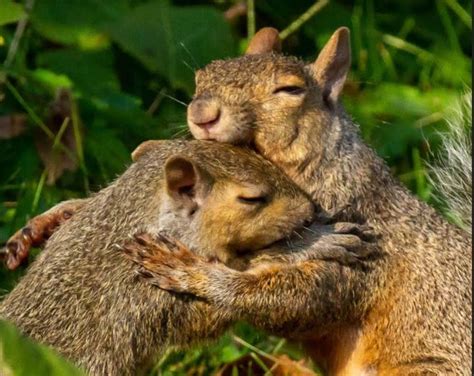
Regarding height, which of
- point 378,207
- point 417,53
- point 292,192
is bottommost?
point 417,53

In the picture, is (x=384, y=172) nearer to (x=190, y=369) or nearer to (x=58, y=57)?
(x=190, y=369)

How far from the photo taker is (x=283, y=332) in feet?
15.5

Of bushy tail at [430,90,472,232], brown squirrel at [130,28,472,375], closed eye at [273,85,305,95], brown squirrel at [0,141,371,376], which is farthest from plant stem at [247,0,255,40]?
brown squirrel at [0,141,371,376]

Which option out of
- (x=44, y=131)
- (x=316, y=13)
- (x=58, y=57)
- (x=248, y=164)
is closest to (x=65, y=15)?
(x=58, y=57)

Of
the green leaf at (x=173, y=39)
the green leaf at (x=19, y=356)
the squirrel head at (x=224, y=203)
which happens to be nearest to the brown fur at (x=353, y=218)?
the squirrel head at (x=224, y=203)

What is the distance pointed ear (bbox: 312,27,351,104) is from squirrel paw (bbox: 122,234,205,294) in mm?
755

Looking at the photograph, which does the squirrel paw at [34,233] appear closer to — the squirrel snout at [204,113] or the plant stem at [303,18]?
the squirrel snout at [204,113]

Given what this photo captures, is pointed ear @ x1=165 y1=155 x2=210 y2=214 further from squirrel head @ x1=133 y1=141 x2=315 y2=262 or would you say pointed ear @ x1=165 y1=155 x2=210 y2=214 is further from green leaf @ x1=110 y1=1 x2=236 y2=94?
green leaf @ x1=110 y1=1 x2=236 y2=94

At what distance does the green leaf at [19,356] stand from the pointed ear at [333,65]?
2.02 m

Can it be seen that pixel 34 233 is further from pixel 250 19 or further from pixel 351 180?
pixel 250 19

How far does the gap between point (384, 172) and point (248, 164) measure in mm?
718

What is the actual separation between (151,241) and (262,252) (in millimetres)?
345

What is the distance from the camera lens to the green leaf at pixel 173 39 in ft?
21.0

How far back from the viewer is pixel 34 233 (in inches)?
198
